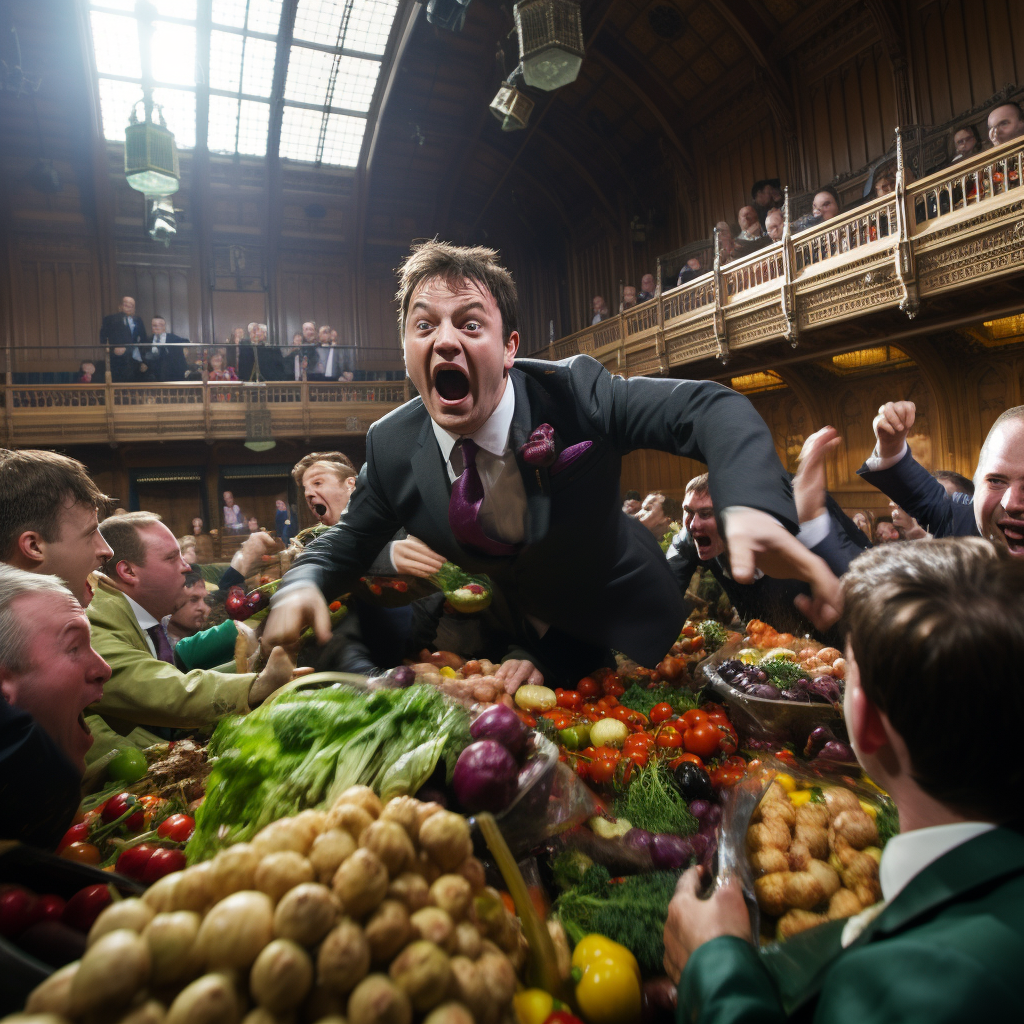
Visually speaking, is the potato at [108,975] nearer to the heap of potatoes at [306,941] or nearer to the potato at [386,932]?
the heap of potatoes at [306,941]

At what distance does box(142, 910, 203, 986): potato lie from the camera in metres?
0.58

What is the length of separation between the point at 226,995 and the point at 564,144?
13073mm

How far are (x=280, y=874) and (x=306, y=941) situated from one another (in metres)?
0.07

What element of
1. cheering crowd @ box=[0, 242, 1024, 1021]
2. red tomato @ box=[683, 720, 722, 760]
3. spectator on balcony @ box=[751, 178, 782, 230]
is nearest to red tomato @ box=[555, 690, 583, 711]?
cheering crowd @ box=[0, 242, 1024, 1021]

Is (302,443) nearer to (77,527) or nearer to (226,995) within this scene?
(77,527)

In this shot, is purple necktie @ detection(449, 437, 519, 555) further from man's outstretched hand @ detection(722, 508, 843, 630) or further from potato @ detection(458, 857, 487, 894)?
potato @ detection(458, 857, 487, 894)

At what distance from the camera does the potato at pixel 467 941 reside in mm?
703

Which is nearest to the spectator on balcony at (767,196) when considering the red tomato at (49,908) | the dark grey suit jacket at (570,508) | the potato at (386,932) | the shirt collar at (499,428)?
the dark grey suit jacket at (570,508)

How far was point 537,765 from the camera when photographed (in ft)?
3.34

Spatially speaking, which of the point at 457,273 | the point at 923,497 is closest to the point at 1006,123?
the point at 923,497

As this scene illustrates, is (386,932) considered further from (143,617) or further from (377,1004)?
(143,617)

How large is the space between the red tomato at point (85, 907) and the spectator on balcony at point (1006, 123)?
688cm

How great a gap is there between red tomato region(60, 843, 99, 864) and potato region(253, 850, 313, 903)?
→ 2.43 ft

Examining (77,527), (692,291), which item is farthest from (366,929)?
(692,291)
